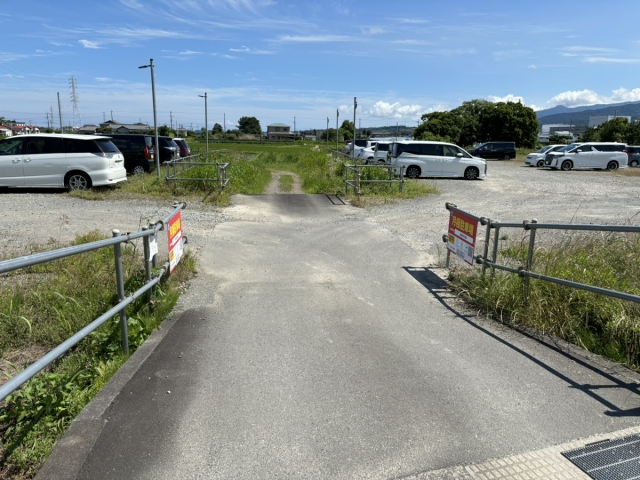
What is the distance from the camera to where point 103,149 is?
15.4m

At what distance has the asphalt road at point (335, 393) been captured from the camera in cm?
308

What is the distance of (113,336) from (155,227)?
1.30 m

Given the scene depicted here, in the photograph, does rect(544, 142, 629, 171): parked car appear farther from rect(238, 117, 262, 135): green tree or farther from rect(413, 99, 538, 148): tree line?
rect(238, 117, 262, 135): green tree

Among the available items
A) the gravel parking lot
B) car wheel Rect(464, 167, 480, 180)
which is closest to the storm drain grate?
the gravel parking lot

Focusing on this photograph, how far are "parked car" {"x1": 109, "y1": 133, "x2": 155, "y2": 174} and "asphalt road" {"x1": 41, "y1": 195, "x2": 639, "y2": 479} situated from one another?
50.6 ft

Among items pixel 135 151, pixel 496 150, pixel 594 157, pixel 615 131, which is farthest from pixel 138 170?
pixel 615 131

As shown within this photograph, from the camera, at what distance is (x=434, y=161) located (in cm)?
A: 2327

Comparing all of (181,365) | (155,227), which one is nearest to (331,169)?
(155,227)

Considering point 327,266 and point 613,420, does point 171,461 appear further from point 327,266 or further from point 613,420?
point 327,266

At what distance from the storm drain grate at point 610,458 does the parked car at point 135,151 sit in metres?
19.7

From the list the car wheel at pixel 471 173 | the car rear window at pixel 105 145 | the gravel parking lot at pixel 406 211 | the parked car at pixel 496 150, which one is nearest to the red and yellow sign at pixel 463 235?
the gravel parking lot at pixel 406 211

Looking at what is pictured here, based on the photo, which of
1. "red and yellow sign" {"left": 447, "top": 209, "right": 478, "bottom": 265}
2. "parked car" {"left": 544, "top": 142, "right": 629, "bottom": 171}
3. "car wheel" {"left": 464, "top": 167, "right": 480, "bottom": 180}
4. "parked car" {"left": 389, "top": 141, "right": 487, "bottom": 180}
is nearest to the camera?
"red and yellow sign" {"left": 447, "top": 209, "right": 478, "bottom": 265}

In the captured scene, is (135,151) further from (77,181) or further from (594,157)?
(594,157)

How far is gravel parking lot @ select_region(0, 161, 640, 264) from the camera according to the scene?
1012 cm
